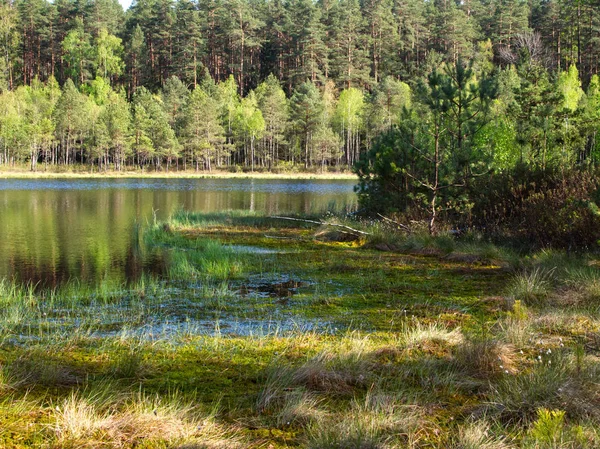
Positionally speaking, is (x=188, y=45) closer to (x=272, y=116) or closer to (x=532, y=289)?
(x=272, y=116)

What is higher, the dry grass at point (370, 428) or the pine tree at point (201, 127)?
the pine tree at point (201, 127)

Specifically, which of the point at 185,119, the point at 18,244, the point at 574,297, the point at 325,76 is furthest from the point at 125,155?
the point at 574,297

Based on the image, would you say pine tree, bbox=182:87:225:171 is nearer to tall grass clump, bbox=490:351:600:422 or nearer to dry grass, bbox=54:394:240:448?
tall grass clump, bbox=490:351:600:422

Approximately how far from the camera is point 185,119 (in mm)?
75375

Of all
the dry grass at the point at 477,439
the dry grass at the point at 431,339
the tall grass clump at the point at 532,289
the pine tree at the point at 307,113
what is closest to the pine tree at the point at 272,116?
the pine tree at the point at 307,113

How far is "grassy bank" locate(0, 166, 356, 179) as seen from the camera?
65.1 metres

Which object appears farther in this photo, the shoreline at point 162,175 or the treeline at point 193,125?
the treeline at point 193,125

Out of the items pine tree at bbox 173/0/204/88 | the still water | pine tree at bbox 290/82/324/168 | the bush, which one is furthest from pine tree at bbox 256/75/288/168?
the bush

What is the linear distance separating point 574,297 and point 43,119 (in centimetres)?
7034

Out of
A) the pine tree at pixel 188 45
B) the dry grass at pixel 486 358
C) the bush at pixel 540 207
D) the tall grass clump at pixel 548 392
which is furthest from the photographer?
the pine tree at pixel 188 45

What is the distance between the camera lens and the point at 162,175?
229 feet

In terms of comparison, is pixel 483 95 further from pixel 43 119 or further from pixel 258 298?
pixel 43 119

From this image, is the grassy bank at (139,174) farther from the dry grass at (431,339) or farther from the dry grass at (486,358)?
the dry grass at (486,358)

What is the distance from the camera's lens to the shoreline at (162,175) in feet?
212
